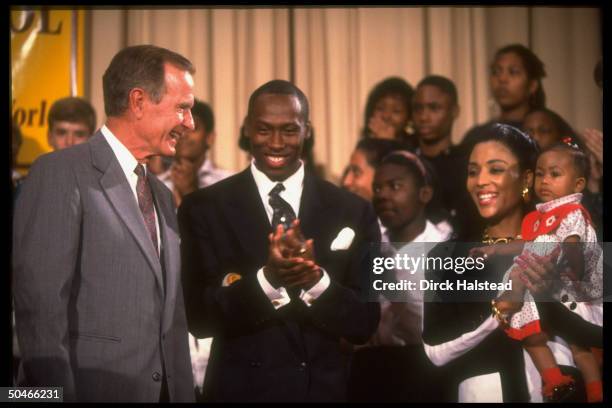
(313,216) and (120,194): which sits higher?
(120,194)

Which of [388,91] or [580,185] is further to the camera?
[388,91]

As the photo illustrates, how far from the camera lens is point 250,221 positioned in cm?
333

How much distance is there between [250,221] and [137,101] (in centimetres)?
64

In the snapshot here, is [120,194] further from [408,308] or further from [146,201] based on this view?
[408,308]

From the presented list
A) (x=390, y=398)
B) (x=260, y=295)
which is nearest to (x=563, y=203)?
(x=390, y=398)

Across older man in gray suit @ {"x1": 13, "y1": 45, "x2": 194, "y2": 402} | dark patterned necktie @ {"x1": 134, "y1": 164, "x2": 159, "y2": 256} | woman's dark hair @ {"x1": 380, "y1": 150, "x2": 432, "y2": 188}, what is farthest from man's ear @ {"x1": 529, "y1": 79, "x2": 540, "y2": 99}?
dark patterned necktie @ {"x1": 134, "y1": 164, "x2": 159, "y2": 256}

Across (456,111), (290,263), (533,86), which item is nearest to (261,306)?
(290,263)

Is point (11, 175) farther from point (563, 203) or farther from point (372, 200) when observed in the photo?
point (563, 203)

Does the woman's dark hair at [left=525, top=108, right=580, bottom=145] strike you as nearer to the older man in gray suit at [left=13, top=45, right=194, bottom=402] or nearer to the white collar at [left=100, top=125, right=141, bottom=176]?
the older man in gray suit at [left=13, top=45, right=194, bottom=402]

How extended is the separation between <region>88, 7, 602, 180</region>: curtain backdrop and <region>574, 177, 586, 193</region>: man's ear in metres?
0.26

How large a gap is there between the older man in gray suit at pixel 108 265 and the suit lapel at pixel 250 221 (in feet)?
0.96

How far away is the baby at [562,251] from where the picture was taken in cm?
341

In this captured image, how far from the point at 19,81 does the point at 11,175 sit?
0.39 meters

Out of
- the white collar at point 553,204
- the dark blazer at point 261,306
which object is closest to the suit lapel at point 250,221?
the dark blazer at point 261,306
